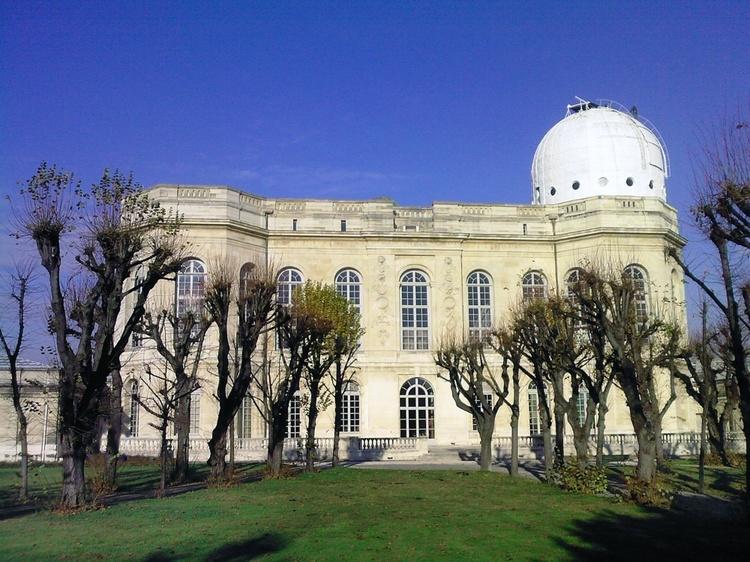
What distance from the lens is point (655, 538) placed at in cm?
1365

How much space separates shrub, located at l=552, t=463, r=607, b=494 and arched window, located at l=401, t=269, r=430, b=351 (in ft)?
63.9

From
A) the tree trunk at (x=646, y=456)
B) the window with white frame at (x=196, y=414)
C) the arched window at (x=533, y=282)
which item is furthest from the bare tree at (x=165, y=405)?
the arched window at (x=533, y=282)

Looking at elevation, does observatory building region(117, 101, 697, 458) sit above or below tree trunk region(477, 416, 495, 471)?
above

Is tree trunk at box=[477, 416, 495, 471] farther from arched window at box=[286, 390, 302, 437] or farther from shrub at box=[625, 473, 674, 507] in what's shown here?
arched window at box=[286, 390, 302, 437]

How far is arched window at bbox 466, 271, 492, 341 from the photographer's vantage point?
41625 millimetres

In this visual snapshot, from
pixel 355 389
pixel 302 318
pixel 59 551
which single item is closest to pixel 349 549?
pixel 59 551

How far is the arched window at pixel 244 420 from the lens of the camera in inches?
1458

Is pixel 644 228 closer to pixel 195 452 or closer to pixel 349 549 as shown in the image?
pixel 195 452

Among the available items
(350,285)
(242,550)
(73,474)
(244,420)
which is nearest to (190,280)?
(244,420)

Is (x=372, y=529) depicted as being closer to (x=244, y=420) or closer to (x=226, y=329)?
(x=226, y=329)

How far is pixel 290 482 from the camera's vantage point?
22953mm

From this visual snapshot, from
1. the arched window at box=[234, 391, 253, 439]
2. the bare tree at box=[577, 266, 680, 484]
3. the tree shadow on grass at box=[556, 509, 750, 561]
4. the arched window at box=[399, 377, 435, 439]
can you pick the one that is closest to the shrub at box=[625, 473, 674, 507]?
the bare tree at box=[577, 266, 680, 484]

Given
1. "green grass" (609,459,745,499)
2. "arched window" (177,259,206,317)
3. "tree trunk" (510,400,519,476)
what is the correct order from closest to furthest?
"green grass" (609,459,745,499) → "tree trunk" (510,400,519,476) → "arched window" (177,259,206,317)

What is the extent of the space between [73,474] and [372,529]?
23.7ft
